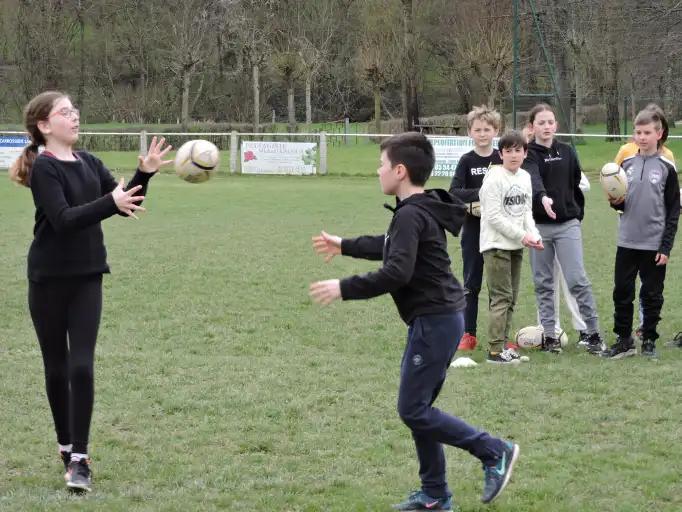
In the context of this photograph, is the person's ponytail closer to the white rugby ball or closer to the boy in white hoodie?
the boy in white hoodie

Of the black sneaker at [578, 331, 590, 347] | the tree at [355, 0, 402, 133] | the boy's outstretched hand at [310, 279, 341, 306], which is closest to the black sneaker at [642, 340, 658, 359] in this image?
the black sneaker at [578, 331, 590, 347]

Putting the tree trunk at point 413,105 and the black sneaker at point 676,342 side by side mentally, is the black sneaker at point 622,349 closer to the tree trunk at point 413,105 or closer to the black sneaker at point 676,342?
the black sneaker at point 676,342

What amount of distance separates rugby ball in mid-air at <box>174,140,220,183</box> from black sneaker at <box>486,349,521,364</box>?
2.97 metres

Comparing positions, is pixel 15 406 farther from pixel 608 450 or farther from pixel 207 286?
pixel 207 286

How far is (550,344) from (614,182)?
1474mm

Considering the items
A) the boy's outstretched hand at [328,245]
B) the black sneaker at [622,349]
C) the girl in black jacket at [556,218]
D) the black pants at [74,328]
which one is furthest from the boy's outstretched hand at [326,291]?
the black sneaker at [622,349]

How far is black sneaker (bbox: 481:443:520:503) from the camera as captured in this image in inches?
178

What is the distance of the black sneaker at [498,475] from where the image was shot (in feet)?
14.8

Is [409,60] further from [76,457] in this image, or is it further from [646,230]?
[76,457]

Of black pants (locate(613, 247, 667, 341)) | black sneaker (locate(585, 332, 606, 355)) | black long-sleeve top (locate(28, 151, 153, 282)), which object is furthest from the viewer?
black sneaker (locate(585, 332, 606, 355))

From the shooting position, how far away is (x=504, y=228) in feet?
24.7

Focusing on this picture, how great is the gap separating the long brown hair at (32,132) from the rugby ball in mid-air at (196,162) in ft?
3.52

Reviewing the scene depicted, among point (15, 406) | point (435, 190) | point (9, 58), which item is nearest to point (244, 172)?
point (15, 406)

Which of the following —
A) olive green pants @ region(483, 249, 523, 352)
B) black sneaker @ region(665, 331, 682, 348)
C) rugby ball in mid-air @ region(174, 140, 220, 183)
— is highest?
rugby ball in mid-air @ region(174, 140, 220, 183)
